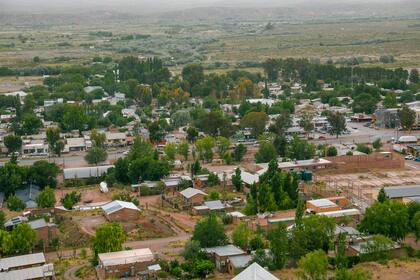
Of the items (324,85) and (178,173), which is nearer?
(178,173)

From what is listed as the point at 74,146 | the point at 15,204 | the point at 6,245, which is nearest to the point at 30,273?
the point at 6,245

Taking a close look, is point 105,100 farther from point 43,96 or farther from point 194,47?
point 194,47

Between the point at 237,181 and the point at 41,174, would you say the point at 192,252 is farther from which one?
the point at 41,174

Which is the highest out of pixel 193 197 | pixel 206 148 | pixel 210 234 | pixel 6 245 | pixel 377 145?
pixel 210 234

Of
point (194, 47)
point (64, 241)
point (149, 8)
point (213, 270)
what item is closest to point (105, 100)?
point (64, 241)

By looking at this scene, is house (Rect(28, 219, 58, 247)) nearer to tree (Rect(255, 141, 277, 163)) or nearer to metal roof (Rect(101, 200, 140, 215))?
metal roof (Rect(101, 200, 140, 215))

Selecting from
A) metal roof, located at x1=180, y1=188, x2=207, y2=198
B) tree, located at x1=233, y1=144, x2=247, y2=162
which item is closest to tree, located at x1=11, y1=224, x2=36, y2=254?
metal roof, located at x1=180, y1=188, x2=207, y2=198
